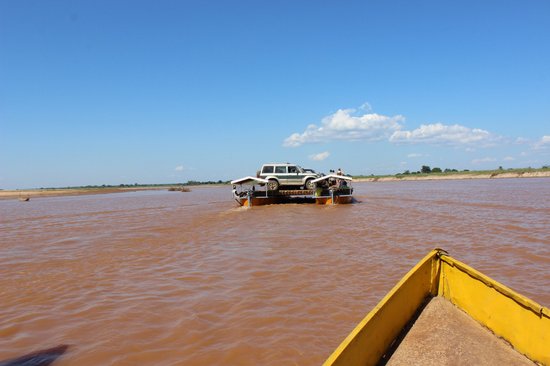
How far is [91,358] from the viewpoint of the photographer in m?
4.09

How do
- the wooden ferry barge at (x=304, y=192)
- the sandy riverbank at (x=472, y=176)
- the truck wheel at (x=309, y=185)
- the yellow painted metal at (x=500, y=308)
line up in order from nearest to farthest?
the yellow painted metal at (x=500, y=308)
the wooden ferry barge at (x=304, y=192)
the truck wheel at (x=309, y=185)
the sandy riverbank at (x=472, y=176)

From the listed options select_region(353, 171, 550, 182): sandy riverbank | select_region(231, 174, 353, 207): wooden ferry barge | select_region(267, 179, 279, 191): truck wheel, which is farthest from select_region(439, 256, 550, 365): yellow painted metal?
select_region(353, 171, 550, 182): sandy riverbank

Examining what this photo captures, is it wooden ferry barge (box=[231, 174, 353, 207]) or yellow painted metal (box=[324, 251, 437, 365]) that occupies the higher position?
wooden ferry barge (box=[231, 174, 353, 207])

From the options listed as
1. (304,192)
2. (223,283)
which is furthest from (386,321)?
(304,192)

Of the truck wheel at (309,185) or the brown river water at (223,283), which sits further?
the truck wheel at (309,185)

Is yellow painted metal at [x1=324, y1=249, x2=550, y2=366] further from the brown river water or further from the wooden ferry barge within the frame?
the wooden ferry barge

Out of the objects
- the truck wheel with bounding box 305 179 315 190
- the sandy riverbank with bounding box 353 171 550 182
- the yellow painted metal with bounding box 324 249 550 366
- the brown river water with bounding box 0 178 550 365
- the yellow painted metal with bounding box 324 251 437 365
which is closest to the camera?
the yellow painted metal with bounding box 324 251 437 365

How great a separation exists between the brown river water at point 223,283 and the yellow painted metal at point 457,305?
98 cm

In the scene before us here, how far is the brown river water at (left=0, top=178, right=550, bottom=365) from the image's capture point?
14.3 ft

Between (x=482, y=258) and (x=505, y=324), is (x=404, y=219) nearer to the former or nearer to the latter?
(x=482, y=258)

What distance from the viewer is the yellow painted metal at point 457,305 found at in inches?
121

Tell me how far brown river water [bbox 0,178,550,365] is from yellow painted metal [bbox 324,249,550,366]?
975 mm

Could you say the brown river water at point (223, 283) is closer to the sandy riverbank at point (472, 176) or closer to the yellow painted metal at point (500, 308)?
the yellow painted metal at point (500, 308)

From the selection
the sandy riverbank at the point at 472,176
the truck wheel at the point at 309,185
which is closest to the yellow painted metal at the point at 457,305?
the truck wheel at the point at 309,185
